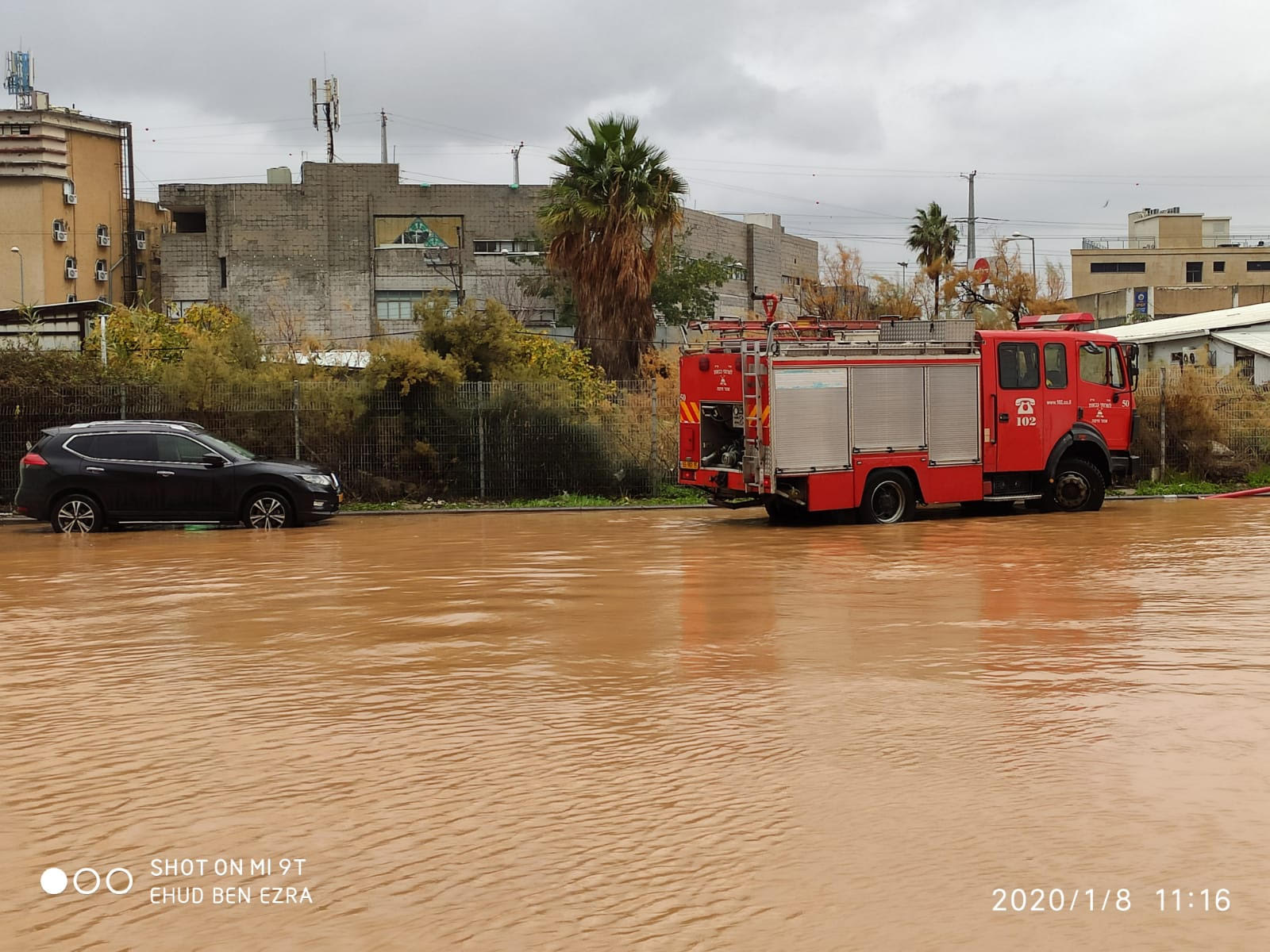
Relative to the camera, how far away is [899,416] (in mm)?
20359

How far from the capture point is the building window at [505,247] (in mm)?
62312

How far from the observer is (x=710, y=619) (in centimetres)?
1145

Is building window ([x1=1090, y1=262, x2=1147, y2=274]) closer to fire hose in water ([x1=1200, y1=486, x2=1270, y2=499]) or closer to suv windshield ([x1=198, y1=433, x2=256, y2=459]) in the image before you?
fire hose in water ([x1=1200, y1=486, x2=1270, y2=499])

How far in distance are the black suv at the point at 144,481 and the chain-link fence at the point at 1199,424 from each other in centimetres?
1651

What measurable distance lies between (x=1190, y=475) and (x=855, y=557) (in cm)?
1406

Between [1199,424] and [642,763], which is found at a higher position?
[1199,424]

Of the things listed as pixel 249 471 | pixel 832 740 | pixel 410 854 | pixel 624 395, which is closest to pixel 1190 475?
pixel 624 395

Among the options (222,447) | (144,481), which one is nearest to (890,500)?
(222,447)

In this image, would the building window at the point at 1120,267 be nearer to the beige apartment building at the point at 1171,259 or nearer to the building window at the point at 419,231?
the beige apartment building at the point at 1171,259

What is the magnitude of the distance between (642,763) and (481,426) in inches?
738

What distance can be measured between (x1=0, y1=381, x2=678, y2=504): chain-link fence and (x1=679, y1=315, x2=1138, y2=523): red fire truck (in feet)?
15.2

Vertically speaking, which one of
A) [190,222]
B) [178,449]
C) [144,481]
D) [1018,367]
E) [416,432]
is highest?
[190,222]

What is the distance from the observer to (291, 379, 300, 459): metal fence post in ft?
81.6

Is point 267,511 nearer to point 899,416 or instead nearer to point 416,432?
point 416,432
